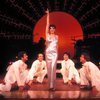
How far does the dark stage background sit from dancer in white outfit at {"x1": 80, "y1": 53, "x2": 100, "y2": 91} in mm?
3969

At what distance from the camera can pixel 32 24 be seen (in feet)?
35.7

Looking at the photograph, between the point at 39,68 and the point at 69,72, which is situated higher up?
the point at 39,68

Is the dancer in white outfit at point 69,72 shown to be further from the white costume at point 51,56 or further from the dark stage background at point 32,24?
the dark stage background at point 32,24

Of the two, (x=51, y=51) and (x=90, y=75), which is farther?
(x=90, y=75)

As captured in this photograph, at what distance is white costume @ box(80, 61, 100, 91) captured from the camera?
238 inches

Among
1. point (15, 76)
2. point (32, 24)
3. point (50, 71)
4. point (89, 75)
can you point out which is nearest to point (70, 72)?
point (89, 75)

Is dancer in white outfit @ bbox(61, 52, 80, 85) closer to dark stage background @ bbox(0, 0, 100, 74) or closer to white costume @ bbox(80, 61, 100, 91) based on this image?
white costume @ bbox(80, 61, 100, 91)

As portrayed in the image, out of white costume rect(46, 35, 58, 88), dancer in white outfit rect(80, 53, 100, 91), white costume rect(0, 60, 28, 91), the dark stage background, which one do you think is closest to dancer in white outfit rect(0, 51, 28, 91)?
white costume rect(0, 60, 28, 91)

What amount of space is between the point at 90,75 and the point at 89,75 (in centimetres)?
7

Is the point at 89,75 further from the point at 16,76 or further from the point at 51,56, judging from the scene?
the point at 16,76

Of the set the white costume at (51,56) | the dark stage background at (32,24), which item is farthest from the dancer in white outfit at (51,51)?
the dark stage background at (32,24)

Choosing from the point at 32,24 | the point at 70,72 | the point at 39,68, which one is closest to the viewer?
the point at 70,72

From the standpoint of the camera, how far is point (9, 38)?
35.0 feet

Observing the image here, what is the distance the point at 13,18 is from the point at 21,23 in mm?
336
